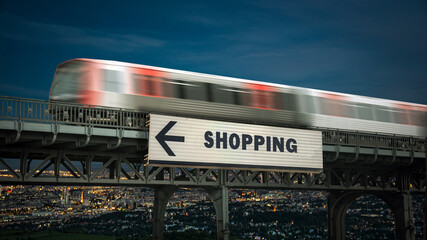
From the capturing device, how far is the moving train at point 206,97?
83.8 ft

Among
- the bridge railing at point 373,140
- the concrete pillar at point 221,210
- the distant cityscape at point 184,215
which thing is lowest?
the distant cityscape at point 184,215

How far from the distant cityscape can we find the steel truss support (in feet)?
101

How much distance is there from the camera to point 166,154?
2444 cm

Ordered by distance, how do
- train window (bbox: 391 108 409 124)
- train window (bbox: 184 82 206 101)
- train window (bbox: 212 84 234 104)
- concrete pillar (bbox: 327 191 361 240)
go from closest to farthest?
train window (bbox: 184 82 206 101), train window (bbox: 212 84 234 104), train window (bbox: 391 108 409 124), concrete pillar (bbox: 327 191 361 240)

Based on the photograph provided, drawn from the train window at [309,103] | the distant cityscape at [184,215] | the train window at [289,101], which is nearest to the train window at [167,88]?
the train window at [289,101]

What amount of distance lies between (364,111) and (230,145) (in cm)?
1480

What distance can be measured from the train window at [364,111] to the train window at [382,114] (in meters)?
0.79

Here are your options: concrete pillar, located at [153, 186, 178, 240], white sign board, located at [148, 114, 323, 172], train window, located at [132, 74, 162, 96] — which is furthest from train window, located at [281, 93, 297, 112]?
concrete pillar, located at [153, 186, 178, 240]

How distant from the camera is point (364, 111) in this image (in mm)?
36625

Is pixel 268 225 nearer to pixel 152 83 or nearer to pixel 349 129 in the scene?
pixel 349 129

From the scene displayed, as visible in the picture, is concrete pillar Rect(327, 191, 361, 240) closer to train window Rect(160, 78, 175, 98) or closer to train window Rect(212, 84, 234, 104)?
train window Rect(212, 84, 234, 104)

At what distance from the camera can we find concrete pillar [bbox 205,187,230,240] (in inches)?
1056

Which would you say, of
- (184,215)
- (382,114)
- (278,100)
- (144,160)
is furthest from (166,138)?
(184,215)

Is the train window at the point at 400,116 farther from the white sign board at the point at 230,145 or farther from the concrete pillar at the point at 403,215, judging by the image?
the white sign board at the point at 230,145
